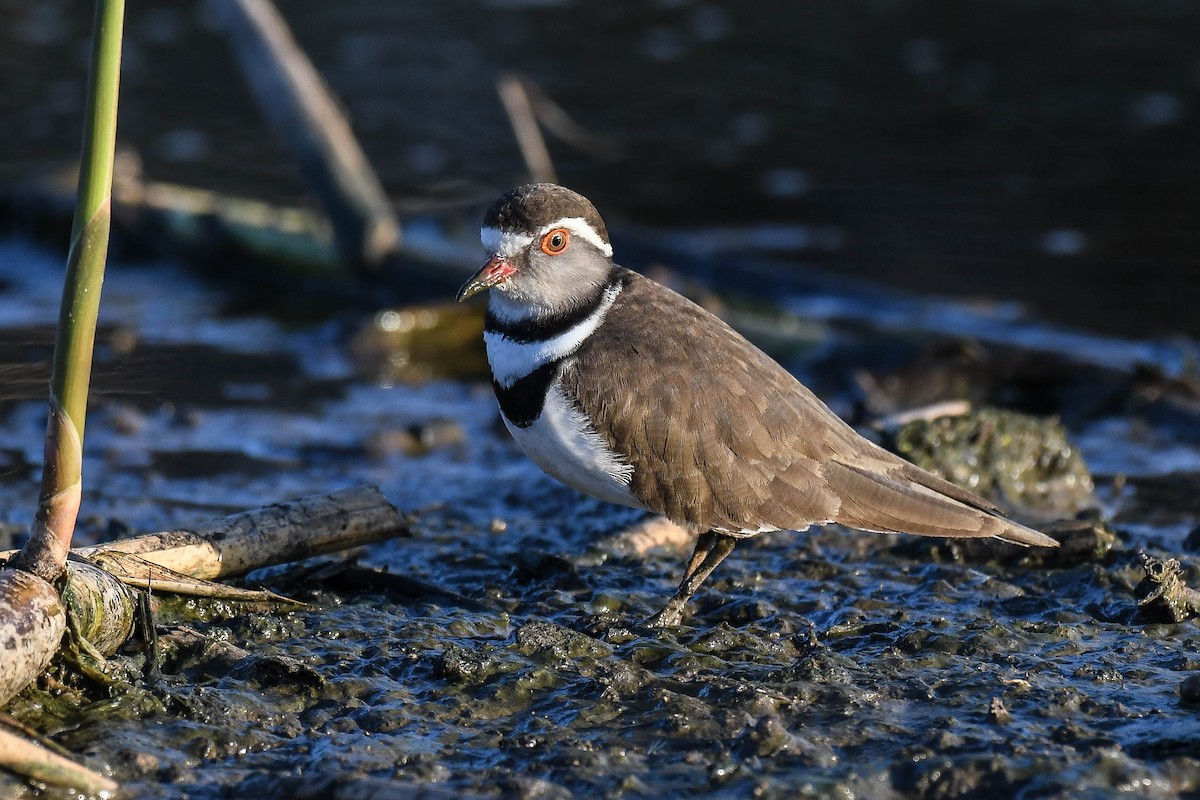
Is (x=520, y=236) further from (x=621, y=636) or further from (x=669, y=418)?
(x=621, y=636)

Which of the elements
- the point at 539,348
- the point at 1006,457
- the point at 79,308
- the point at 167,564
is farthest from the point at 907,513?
the point at 79,308

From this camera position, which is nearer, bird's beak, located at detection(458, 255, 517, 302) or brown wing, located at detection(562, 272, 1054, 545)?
brown wing, located at detection(562, 272, 1054, 545)

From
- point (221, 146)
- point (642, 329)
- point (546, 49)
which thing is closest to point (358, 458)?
point (642, 329)

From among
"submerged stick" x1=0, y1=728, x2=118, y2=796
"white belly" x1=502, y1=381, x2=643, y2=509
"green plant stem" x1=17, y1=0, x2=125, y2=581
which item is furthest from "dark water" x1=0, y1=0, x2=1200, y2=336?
"submerged stick" x1=0, y1=728, x2=118, y2=796

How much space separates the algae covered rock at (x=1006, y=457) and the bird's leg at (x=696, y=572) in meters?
1.46

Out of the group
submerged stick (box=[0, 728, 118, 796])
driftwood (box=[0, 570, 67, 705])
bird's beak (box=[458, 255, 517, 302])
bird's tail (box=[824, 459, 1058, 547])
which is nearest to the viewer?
submerged stick (box=[0, 728, 118, 796])

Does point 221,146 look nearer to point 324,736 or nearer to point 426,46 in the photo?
point 426,46

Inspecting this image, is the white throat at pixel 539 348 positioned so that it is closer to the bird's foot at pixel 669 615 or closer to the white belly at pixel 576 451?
the white belly at pixel 576 451

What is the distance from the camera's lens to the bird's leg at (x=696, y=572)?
15.5ft

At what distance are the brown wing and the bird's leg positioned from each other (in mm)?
135

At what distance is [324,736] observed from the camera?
3811 mm

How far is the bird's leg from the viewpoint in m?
4.72

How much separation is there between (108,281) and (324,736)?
714 centimetres

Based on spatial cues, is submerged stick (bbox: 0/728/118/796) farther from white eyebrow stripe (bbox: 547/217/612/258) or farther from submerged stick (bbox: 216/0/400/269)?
submerged stick (bbox: 216/0/400/269)
